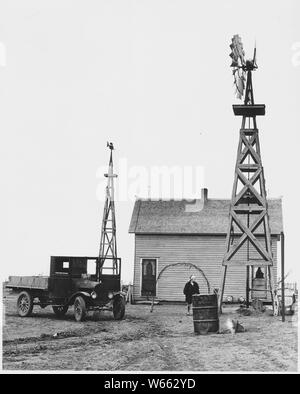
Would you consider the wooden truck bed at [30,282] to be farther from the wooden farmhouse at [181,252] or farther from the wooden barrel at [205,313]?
the wooden farmhouse at [181,252]

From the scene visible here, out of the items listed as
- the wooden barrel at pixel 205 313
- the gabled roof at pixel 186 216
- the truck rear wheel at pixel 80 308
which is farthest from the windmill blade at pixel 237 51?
the gabled roof at pixel 186 216

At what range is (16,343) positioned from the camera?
539 inches

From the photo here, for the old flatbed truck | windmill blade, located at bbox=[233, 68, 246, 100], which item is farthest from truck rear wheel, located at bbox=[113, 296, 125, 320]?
windmill blade, located at bbox=[233, 68, 246, 100]

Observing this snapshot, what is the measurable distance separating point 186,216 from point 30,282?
11054mm

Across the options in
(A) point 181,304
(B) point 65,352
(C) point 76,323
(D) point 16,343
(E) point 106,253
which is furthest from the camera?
(E) point 106,253

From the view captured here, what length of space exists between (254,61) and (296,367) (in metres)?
9.91

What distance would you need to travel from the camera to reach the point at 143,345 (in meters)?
13.5

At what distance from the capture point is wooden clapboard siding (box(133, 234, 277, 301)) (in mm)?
27438

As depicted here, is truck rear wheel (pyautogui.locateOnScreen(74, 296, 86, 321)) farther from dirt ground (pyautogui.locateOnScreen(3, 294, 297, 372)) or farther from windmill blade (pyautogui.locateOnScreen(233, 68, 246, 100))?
windmill blade (pyautogui.locateOnScreen(233, 68, 246, 100))

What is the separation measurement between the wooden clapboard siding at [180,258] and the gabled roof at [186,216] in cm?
34

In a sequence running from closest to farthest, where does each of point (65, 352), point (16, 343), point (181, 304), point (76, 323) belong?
point (65, 352), point (16, 343), point (76, 323), point (181, 304)

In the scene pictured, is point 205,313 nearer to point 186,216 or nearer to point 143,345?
point 143,345
